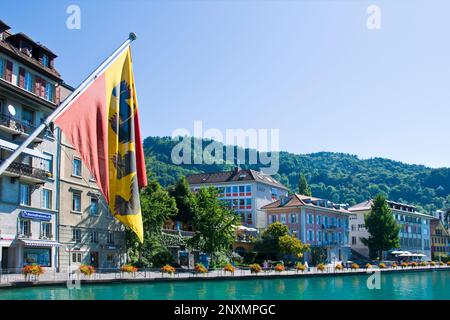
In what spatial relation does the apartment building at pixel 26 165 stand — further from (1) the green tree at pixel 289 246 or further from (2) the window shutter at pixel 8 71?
(1) the green tree at pixel 289 246

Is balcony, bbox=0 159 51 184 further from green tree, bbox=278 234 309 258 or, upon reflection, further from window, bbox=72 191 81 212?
green tree, bbox=278 234 309 258

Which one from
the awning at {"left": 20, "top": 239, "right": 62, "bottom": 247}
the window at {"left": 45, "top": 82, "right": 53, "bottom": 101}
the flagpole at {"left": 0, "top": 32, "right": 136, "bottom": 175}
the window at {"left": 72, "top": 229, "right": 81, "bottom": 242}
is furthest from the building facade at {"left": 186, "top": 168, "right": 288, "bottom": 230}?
the flagpole at {"left": 0, "top": 32, "right": 136, "bottom": 175}

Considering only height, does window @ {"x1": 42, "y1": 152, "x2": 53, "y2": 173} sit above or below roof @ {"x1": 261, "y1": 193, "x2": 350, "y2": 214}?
above

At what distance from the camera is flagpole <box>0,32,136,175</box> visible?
9.74 meters

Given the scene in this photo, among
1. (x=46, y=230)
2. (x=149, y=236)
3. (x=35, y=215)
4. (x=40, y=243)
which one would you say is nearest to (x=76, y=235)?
(x=46, y=230)

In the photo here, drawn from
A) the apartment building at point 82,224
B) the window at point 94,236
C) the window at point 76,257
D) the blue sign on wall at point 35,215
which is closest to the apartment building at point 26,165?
the blue sign on wall at point 35,215

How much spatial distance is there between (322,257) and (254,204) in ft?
58.5

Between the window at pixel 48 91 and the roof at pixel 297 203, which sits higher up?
the window at pixel 48 91

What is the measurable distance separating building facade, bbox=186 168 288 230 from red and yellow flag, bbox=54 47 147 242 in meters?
88.8

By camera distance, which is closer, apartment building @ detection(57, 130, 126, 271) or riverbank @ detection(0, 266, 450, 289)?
riverbank @ detection(0, 266, 450, 289)

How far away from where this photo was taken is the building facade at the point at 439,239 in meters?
141

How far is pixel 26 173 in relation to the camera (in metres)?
47.8

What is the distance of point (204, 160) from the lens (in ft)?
577

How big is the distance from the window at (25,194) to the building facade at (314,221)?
49987 millimetres
